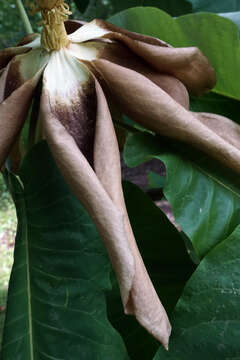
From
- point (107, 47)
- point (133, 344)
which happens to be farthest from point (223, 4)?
point (133, 344)

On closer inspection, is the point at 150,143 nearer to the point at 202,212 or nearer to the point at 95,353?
the point at 202,212

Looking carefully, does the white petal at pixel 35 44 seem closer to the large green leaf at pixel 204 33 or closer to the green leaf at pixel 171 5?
the large green leaf at pixel 204 33

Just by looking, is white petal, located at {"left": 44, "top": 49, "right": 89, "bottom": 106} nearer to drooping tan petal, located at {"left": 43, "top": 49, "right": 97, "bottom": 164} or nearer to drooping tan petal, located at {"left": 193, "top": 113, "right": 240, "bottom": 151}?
drooping tan petal, located at {"left": 43, "top": 49, "right": 97, "bottom": 164}

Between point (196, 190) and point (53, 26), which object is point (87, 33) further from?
point (196, 190)

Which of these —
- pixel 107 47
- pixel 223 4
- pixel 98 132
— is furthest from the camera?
pixel 223 4

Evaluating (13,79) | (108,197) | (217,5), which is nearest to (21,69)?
(13,79)

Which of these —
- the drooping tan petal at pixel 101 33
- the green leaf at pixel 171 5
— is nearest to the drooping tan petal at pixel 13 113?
the drooping tan petal at pixel 101 33
